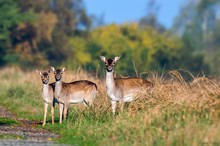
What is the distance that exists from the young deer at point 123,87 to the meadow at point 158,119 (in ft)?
1.07

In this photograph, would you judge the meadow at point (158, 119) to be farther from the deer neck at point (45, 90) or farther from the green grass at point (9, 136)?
the green grass at point (9, 136)

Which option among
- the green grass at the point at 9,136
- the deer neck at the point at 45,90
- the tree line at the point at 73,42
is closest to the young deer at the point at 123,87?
the deer neck at the point at 45,90

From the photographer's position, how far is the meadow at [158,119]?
16.5 metres

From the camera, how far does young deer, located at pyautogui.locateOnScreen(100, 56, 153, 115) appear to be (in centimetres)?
2305

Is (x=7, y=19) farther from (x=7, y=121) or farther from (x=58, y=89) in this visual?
(x=58, y=89)

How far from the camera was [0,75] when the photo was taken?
1794 inches

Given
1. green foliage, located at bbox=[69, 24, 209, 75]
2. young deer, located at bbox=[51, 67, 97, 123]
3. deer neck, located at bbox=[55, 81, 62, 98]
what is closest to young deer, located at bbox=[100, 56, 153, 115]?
young deer, located at bbox=[51, 67, 97, 123]

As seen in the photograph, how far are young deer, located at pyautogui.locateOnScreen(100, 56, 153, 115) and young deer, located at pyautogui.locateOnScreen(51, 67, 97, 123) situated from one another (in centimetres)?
52

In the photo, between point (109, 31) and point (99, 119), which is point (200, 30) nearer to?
point (109, 31)

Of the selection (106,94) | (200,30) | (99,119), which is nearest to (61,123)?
(99,119)

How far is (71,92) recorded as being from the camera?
2275 centimetres

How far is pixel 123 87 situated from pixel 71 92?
1.56 m

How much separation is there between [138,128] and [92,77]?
12.3 metres

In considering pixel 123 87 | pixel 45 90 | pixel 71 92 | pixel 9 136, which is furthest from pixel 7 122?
pixel 9 136
